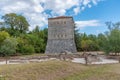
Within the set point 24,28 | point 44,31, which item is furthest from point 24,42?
point 44,31

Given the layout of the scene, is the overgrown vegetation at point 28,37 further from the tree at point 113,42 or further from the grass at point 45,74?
the grass at point 45,74

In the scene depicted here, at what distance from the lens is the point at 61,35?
43.2 meters

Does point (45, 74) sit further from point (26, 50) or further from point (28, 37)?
point (28, 37)

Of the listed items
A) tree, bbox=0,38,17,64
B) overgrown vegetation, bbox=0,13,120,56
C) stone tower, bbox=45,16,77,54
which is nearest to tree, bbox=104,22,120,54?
overgrown vegetation, bbox=0,13,120,56

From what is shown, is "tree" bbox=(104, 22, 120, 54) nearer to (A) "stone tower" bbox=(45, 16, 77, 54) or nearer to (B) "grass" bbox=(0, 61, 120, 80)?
(A) "stone tower" bbox=(45, 16, 77, 54)

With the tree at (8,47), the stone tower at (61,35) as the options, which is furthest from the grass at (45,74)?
the stone tower at (61,35)

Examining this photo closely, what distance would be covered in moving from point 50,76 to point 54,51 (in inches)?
1164

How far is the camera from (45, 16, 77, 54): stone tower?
4269cm

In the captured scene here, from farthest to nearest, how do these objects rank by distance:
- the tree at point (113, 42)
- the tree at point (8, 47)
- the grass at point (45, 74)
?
the tree at point (8, 47) → the tree at point (113, 42) → the grass at point (45, 74)

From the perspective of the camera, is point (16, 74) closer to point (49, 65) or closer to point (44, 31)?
point (49, 65)

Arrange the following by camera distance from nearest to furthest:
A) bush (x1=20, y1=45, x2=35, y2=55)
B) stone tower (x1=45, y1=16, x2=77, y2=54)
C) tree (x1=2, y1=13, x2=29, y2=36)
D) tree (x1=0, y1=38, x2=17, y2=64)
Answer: tree (x1=0, y1=38, x2=17, y2=64)
stone tower (x1=45, y1=16, x2=77, y2=54)
bush (x1=20, y1=45, x2=35, y2=55)
tree (x1=2, y1=13, x2=29, y2=36)

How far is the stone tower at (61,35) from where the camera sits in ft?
140

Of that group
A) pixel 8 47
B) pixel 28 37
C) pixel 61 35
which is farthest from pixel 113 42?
pixel 28 37

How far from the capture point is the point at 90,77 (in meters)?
14.1
